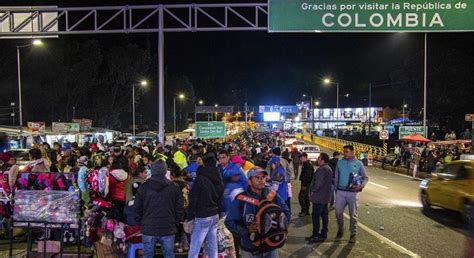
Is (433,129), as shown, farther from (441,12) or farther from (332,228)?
(332,228)

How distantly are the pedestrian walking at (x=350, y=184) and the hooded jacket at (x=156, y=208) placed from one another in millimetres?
4504

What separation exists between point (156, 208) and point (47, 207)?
228 cm

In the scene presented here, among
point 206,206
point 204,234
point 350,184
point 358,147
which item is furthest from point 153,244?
point 358,147

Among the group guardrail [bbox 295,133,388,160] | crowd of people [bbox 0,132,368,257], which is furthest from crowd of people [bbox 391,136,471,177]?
crowd of people [bbox 0,132,368,257]

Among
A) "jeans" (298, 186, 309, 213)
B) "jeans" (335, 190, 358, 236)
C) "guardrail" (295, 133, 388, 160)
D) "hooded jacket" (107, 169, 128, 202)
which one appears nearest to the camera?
"hooded jacket" (107, 169, 128, 202)

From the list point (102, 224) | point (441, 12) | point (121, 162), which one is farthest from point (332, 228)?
point (441, 12)

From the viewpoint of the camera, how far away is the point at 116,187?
24.4 feet

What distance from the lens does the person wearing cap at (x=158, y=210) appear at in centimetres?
595

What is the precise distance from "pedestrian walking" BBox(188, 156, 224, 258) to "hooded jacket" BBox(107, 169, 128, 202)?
4.88 feet

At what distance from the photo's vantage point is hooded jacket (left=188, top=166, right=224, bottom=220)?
6363 millimetres

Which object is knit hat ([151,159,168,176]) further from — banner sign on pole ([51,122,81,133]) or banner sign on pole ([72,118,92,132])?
banner sign on pole ([72,118,92,132])

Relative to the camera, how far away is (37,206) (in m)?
7.23

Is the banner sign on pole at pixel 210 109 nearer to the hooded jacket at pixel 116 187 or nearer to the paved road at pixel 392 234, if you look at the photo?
the paved road at pixel 392 234

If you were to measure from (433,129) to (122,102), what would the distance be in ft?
124
